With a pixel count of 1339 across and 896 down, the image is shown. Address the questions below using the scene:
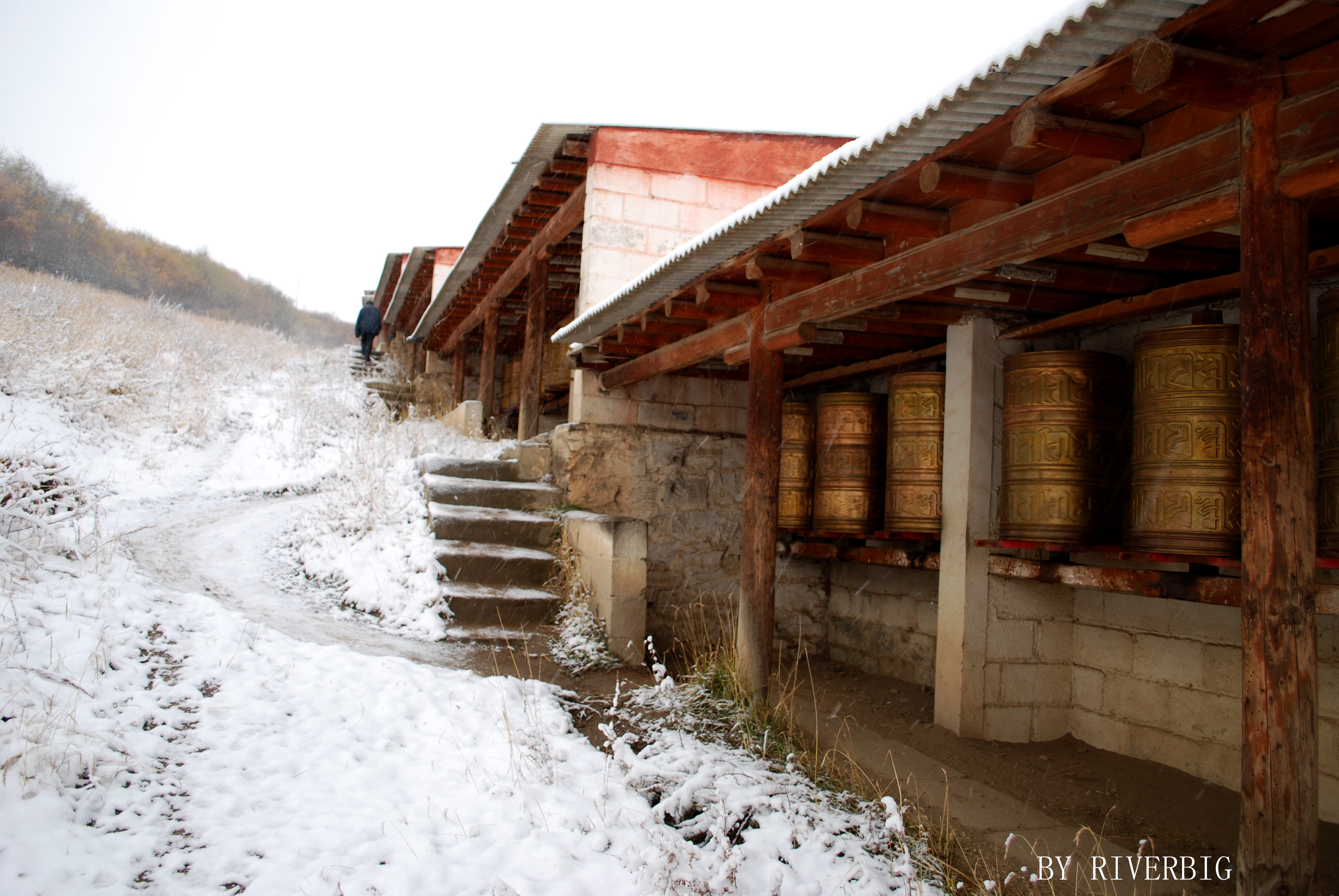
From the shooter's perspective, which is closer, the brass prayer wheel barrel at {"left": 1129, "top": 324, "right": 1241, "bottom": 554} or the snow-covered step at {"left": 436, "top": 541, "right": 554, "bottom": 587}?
the brass prayer wheel barrel at {"left": 1129, "top": 324, "right": 1241, "bottom": 554}

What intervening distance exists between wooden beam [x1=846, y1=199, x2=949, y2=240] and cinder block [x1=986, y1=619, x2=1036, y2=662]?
7.68 feet

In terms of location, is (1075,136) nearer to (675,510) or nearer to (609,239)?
(675,510)

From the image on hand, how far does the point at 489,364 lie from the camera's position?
11852 millimetres

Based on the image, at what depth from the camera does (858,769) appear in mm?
4020

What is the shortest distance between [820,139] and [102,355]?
9626 mm

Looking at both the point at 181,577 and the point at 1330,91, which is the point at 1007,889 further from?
the point at 181,577

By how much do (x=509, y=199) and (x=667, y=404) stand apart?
10.7 ft

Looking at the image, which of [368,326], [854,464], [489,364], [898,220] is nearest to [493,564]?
[854,464]

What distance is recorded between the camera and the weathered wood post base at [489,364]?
466 inches

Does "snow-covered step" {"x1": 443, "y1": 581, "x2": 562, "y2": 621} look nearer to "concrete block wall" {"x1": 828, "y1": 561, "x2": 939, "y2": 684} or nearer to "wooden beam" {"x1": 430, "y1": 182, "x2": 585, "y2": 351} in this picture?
"concrete block wall" {"x1": 828, "y1": 561, "x2": 939, "y2": 684}

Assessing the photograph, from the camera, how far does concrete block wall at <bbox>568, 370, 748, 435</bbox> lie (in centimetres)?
742

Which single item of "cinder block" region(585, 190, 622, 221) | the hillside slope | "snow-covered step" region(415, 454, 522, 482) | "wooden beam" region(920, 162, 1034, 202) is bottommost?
"snow-covered step" region(415, 454, 522, 482)

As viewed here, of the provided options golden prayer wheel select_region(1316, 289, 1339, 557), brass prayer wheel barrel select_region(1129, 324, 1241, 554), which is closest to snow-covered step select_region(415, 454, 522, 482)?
brass prayer wheel barrel select_region(1129, 324, 1241, 554)

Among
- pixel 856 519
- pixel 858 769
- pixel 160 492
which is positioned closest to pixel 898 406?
pixel 856 519
